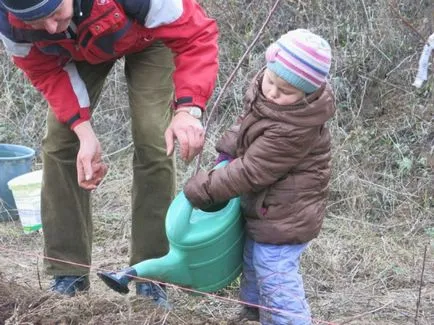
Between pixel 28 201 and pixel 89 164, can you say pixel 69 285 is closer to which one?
pixel 89 164

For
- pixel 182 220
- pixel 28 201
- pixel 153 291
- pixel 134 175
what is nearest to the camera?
pixel 182 220

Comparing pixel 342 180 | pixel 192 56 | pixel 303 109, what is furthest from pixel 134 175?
pixel 342 180

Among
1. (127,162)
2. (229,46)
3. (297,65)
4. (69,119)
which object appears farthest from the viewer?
(229,46)

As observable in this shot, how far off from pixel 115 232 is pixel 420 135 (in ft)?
6.20

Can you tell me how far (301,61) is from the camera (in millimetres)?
2447

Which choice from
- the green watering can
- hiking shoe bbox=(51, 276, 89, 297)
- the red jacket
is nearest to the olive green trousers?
hiking shoe bbox=(51, 276, 89, 297)

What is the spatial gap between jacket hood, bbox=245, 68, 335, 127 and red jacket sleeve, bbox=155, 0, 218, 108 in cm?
21

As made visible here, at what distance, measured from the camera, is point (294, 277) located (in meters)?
2.65

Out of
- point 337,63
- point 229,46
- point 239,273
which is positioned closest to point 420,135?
point 337,63

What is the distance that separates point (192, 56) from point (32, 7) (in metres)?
0.62

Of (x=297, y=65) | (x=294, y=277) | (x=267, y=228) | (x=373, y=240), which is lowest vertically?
(x=373, y=240)

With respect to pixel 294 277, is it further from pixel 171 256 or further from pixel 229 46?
pixel 229 46

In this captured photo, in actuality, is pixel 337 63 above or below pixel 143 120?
below

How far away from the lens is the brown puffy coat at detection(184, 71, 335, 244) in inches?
97.2
